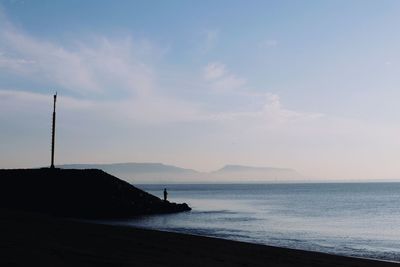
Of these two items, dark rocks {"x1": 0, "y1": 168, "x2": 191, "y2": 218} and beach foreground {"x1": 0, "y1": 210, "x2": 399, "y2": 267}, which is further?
dark rocks {"x1": 0, "y1": 168, "x2": 191, "y2": 218}

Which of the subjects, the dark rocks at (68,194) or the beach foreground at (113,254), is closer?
the beach foreground at (113,254)

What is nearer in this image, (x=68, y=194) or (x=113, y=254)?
(x=113, y=254)

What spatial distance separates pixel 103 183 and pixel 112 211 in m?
3.95

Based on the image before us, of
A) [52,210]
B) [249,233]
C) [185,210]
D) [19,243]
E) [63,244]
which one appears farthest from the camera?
[185,210]

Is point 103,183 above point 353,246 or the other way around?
above

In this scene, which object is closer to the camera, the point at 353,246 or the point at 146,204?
the point at 353,246

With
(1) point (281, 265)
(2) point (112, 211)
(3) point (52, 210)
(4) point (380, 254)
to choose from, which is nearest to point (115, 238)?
(1) point (281, 265)

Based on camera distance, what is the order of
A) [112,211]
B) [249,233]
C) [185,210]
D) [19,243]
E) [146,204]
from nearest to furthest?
[19,243] < [249,233] < [112,211] < [146,204] < [185,210]

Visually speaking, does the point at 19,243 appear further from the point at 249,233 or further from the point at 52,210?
the point at 52,210

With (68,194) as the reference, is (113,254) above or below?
below

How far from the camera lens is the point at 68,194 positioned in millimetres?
47156

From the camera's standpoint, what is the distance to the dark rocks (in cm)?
4444

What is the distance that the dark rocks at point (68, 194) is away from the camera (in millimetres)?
44438

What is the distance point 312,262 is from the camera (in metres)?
17.5
